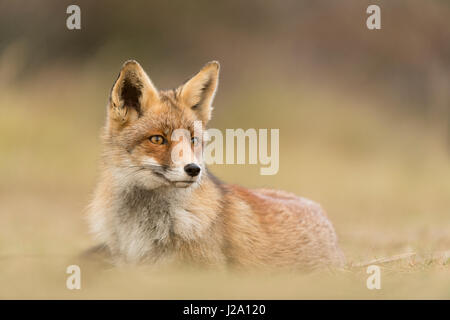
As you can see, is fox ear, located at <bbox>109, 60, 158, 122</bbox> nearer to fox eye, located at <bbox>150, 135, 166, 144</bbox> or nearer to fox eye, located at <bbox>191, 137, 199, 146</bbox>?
fox eye, located at <bbox>150, 135, 166, 144</bbox>

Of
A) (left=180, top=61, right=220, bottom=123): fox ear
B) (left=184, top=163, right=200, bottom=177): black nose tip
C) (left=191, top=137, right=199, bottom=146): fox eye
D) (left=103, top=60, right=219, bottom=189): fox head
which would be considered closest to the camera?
(left=184, top=163, right=200, bottom=177): black nose tip

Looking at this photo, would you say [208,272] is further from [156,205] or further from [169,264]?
[156,205]

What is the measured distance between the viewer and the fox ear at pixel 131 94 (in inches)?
191

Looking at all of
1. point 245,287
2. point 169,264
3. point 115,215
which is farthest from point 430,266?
point 115,215

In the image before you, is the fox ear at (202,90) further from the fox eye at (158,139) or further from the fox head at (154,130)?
the fox eye at (158,139)

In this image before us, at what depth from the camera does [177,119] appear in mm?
4836

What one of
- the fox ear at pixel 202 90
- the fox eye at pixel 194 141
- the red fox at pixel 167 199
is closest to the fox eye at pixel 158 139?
the red fox at pixel 167 199

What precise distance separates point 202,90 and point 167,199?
1009 millimetres

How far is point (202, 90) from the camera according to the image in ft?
17.1

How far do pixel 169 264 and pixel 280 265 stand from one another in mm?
1042

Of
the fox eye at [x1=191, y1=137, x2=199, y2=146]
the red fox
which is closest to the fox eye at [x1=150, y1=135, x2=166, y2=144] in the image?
the red fox

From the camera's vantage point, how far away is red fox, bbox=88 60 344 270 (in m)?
4.68

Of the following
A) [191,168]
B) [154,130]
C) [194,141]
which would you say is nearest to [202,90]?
[194,141]

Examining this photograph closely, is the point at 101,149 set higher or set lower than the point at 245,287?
higher
